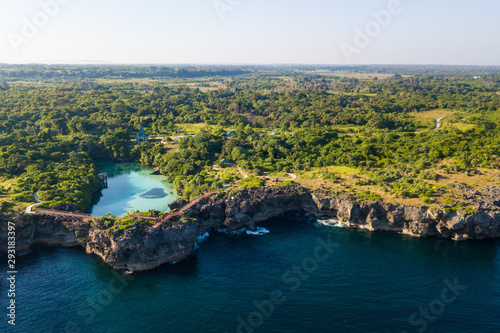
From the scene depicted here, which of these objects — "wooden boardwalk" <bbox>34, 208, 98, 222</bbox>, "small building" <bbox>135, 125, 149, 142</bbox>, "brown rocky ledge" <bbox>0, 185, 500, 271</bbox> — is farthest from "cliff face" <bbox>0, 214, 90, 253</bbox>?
"small building" <bbox>135, 125, 149, 142</bbox>

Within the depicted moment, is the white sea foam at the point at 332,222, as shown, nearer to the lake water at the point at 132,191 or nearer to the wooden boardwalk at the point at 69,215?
the lake water at the point at 132,191

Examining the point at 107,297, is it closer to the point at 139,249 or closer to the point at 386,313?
the point at 139,249

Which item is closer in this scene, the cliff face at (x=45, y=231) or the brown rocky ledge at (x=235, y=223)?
the brown rocky ledge at (x=235, y=223)

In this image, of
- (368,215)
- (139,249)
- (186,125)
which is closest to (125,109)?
(186,125)

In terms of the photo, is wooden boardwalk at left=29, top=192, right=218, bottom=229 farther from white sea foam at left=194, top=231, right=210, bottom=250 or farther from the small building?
the small building

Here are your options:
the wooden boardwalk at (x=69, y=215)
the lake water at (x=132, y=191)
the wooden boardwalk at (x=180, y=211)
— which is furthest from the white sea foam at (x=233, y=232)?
the wooden boardwalk at (x=69, y=215)

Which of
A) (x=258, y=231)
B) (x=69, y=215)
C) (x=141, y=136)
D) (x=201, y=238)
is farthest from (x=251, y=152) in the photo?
(x=69, y=215)

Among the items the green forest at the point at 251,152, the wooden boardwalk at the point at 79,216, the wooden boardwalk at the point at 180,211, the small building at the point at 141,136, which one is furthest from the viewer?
the small building at the point at 141,136
